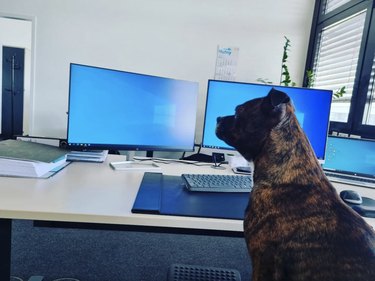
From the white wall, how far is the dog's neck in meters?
2.04

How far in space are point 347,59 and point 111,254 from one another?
2501 millimetres

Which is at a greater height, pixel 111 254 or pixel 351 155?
pixel 351 155

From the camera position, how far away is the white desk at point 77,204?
2.49ft

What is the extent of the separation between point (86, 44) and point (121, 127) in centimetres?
181

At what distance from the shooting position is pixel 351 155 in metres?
1.47

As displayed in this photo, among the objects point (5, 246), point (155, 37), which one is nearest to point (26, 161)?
point (5, 246)

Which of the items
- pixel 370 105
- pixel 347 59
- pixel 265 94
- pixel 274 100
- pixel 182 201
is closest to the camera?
pixel 274 100

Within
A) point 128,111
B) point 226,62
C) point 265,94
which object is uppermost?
point 226,62

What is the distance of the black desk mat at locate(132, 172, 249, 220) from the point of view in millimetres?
837

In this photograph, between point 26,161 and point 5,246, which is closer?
point 5,246

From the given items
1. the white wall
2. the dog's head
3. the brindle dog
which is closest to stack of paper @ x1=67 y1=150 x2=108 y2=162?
the dog's head

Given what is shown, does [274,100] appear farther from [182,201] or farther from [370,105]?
[370,105]

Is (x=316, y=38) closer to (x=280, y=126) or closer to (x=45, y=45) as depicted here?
(x=280, y=126)

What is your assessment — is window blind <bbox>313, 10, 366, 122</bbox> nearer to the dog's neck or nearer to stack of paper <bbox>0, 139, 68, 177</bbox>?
the dog's neck
